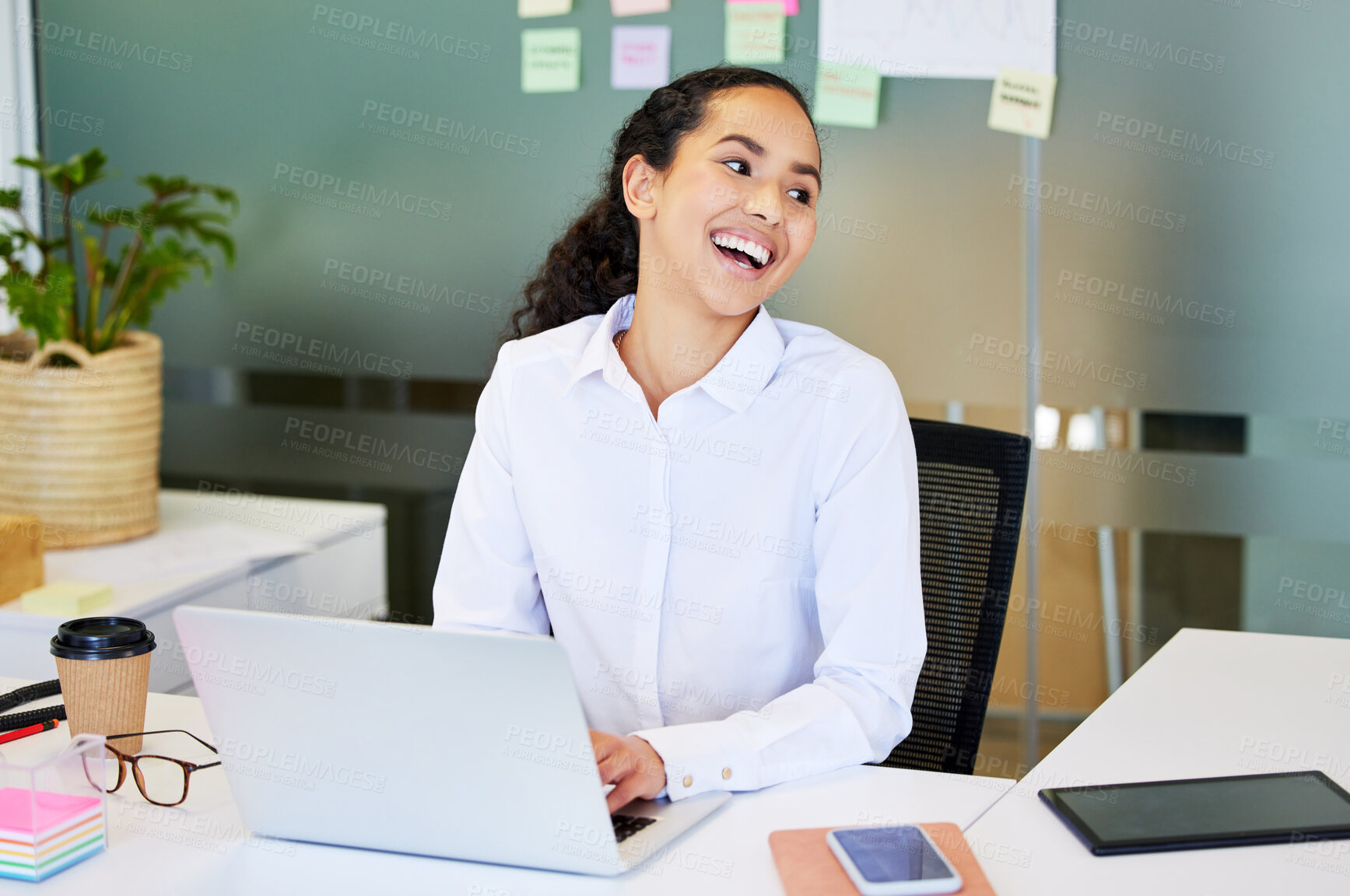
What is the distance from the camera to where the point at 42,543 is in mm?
2014

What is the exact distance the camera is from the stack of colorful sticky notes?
95 centimetres

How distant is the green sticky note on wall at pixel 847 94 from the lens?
8.18 feet

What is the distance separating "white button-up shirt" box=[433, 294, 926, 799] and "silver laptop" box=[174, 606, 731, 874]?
0.45m

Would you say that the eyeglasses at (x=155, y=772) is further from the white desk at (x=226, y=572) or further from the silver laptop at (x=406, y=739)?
the white desk at (x=226, y=572)

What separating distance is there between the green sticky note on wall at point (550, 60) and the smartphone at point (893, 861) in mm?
2013

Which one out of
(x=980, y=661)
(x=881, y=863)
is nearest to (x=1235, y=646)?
(x=980, y=661)

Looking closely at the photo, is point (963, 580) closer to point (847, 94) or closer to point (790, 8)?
point (847, 94)

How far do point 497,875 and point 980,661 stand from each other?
734 mm

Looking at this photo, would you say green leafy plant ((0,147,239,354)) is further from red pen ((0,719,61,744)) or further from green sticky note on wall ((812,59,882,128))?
green sticky note on wall ((812,59,882,128))

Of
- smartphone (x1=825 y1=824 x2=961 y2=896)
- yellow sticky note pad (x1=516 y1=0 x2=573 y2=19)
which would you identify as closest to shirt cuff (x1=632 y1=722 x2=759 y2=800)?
smartphone (x1=825 y1=824 x2=961 y2=896)

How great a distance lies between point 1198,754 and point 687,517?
0.61 meters

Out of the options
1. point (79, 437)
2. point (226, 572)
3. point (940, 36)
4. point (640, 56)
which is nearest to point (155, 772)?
point (226, 572)

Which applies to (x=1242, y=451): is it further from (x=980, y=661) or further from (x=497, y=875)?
(x=497, y=875)

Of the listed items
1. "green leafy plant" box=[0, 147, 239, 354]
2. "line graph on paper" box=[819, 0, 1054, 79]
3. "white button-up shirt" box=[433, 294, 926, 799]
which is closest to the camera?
"white button-up shirt" box=[433, 294, 926, 799]
